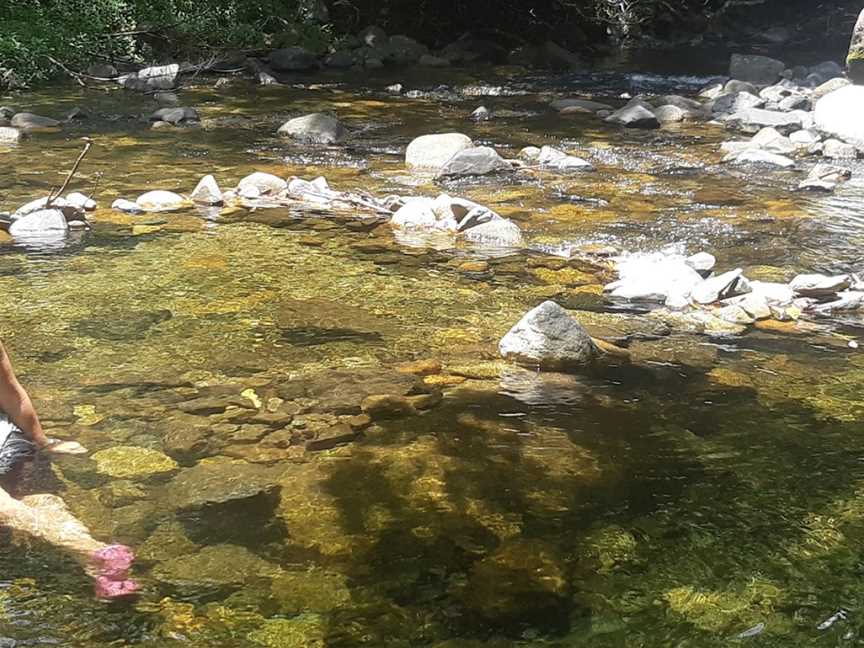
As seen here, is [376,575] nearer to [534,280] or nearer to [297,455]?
[297,455]

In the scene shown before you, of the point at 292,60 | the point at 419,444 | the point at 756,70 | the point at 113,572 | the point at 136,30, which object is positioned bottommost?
the point at 756,70

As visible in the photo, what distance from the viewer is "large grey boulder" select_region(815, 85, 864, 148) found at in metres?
9.28

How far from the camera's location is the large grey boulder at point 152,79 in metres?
12.4

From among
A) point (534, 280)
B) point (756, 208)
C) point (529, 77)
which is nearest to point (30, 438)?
point (534, 280)

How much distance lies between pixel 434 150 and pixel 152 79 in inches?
231

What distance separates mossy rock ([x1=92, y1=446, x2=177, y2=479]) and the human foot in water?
450mm

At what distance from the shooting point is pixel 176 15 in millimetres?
14656

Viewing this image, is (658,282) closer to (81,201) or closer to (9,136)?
(81,201)

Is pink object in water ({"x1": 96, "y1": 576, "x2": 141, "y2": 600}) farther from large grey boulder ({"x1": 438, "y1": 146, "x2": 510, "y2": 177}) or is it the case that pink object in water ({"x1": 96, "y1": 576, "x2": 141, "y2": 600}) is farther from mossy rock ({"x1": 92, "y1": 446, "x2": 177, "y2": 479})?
large grey boulder ({"x1": 438, "y1": 146, "x2": 510, "y2": 177})

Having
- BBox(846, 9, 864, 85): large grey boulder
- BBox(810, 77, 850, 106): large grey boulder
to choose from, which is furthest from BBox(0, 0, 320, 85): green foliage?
BBox(846, 9, 864, 85): large grey boulder

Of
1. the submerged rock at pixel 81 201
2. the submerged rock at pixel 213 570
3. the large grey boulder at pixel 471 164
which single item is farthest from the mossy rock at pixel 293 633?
the large grey boulder at pixel 471 164

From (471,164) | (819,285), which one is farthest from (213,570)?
(471,164)

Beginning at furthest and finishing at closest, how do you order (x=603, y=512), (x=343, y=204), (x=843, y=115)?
(x=843, y=115), (x=343, y=204), (x=603, y=512)

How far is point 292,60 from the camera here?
14727 mm
